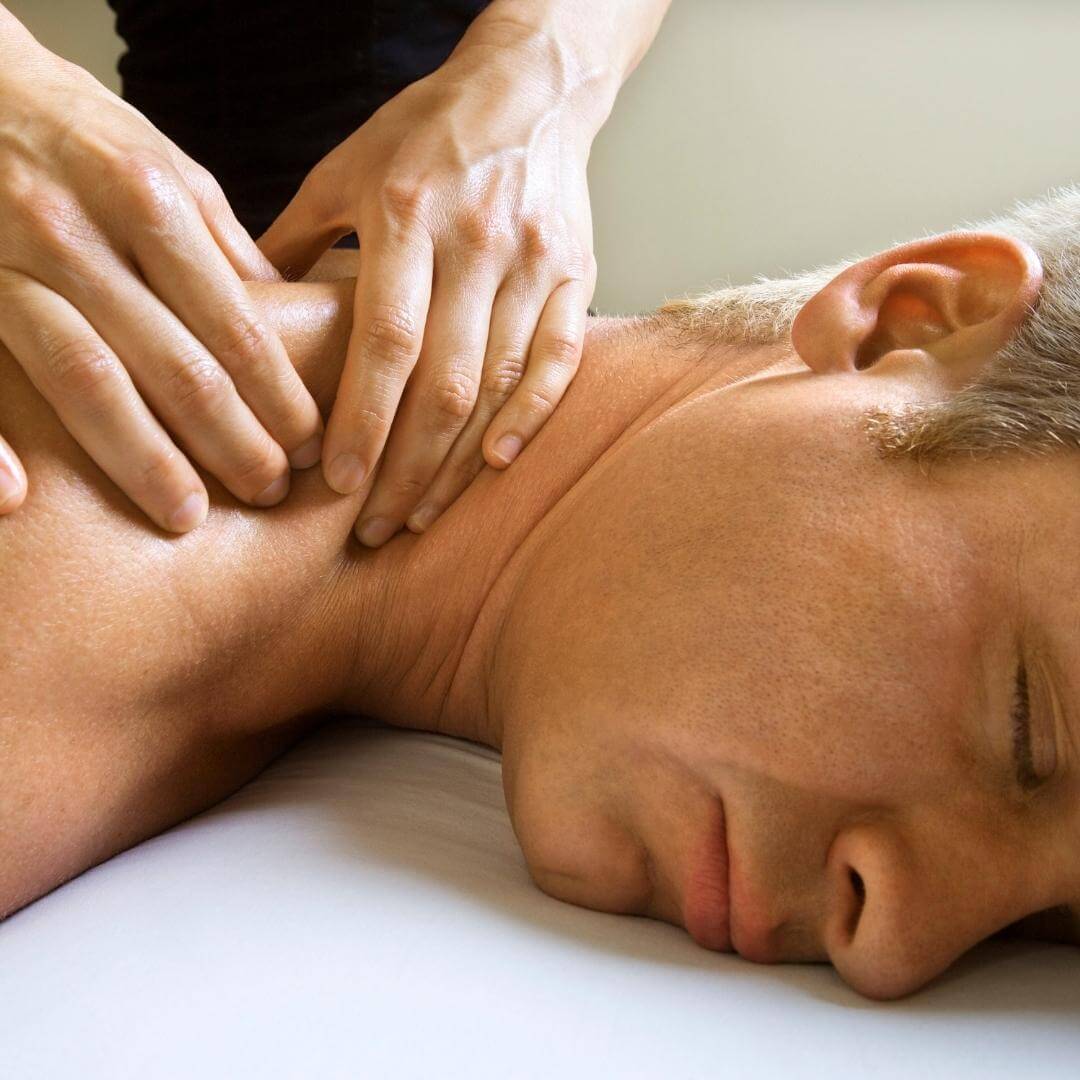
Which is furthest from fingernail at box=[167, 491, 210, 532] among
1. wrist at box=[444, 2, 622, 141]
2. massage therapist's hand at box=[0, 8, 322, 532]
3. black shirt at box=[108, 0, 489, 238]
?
black shirt at box=[108, 0, 489, 238]

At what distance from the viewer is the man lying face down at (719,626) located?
27.7 inches

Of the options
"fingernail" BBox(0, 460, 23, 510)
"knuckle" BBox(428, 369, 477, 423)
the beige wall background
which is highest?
"fingernail" BBox(0, 460, 23, 510)

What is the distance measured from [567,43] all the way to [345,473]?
64 centimetres

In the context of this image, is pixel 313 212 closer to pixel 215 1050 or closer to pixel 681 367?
pixel 681 367

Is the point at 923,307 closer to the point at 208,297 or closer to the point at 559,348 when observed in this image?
the point at 559,348

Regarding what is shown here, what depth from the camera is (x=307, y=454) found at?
89cm

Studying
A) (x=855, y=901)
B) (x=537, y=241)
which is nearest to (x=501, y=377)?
(x=537, y=241)

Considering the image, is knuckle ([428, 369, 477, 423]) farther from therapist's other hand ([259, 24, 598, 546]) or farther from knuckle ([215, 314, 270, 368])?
knuckle ([215, 314, 270, 368])

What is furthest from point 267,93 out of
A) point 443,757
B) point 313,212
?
point 443,757

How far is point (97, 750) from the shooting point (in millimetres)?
817

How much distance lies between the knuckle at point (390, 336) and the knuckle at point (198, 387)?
12 centimetres

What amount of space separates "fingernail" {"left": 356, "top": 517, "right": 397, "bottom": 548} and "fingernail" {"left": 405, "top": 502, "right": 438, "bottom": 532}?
14mm

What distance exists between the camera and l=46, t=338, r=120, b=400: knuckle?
2.53 feet

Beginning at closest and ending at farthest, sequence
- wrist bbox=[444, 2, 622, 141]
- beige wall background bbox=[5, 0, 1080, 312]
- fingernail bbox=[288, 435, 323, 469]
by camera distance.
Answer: fingernail bbox=[288, 435, 323, 469]
wrist bbox=[444, 2, 622, 141]
beige wall background bbox=[5, 0, 1080, 312]
